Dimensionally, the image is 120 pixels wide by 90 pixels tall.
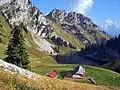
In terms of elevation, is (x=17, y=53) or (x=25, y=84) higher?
(x=17, y=53)

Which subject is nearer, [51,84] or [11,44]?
[51,84]

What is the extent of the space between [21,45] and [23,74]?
4544 centimetres

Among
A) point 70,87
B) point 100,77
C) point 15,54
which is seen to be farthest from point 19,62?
point 70,87

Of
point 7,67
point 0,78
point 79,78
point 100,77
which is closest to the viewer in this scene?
point 0,78

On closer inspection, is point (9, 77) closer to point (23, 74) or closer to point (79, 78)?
point (23, 74)

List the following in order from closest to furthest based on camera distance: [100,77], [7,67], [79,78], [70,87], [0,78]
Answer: [0,78], [7,67], [70,87], [79,78], [100,77]

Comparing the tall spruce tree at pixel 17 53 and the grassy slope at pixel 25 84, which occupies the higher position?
the tall spruce tree at pixel 17 53

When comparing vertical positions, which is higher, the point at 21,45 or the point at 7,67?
the point at 21,45

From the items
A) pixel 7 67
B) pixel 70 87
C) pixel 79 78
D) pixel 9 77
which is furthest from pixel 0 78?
pixel 79 78

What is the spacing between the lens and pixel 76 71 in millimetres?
72688

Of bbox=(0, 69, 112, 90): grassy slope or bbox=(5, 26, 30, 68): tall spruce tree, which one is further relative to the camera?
bbox=(5, 26, 30, 68): tall spruce tree

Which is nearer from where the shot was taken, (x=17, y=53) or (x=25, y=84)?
(x=25, y=84)

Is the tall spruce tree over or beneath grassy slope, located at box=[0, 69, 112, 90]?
over

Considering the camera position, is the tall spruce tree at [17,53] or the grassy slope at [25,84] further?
the tall spruce tree at [17,53]
